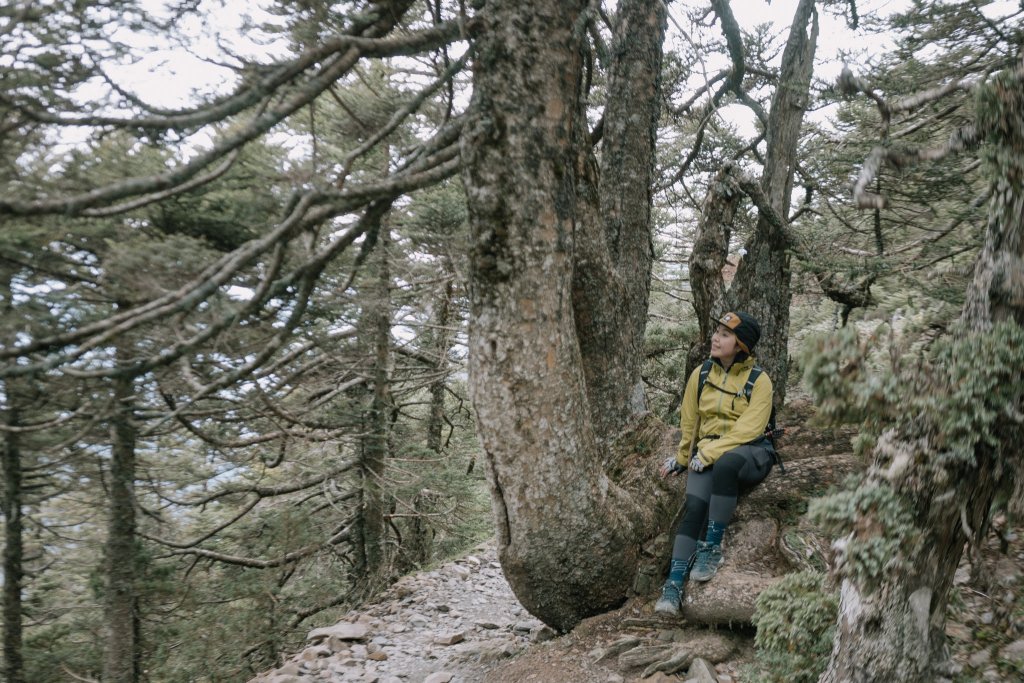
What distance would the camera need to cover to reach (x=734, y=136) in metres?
10.6

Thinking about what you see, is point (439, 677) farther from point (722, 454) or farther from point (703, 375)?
point (703, 375)

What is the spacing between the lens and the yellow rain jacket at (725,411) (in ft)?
14.8

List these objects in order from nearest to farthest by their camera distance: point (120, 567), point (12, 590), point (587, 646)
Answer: point (587, 646) → point (120, 567) → point (12, 590)

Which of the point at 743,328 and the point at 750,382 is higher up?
the point at 743,328

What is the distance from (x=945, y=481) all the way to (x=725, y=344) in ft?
6.47

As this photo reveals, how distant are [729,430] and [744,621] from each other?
1.29 metres

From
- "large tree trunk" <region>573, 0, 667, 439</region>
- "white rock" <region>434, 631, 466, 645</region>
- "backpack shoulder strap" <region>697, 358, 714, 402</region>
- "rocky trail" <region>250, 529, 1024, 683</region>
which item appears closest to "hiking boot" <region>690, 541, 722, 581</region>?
"rocky trail" <region>250, 529, 1024, 683</region>

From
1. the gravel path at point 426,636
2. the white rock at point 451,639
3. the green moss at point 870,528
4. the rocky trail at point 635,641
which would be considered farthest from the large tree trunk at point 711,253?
the white rock at point 451,639

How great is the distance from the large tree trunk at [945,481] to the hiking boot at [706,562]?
1425 mm

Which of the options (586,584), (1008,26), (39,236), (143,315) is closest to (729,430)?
(586,584)

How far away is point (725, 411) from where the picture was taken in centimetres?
461

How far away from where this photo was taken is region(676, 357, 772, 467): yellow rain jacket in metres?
4.50

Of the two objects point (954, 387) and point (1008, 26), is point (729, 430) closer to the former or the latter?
point (954, 387)

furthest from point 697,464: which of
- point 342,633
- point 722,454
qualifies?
point 342,633
